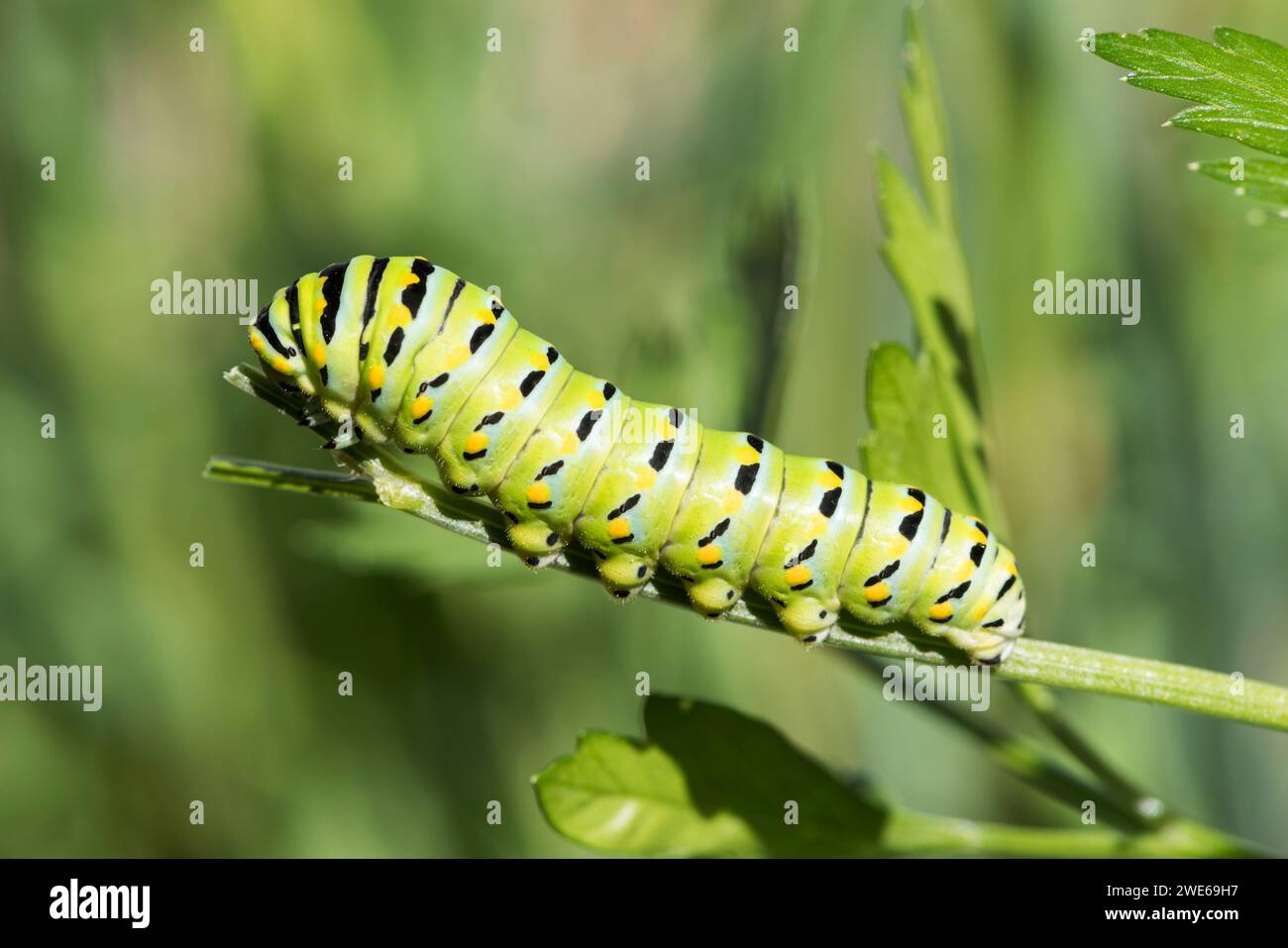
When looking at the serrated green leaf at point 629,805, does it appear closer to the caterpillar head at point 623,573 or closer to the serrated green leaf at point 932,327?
the caterpillar head at point 623,573

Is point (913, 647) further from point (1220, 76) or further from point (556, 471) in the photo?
point (1220, 76)

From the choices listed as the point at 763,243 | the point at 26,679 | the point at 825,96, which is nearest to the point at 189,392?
the point at 26,679

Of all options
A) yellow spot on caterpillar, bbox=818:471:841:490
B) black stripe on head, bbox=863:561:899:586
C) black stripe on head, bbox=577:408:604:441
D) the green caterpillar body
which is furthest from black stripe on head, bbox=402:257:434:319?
black stripe on head, bbox=863:561:899:586

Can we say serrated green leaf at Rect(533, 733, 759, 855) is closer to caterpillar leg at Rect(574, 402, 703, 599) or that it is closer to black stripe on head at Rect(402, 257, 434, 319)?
caterpillar leg at Rect(574, 402, 703, 599)

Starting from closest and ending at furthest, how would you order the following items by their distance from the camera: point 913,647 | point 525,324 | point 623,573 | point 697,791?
point 913,647 → point 623,573 → point 697,791 → point 525,324

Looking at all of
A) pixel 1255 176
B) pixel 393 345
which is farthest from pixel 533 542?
pixel 1255 176

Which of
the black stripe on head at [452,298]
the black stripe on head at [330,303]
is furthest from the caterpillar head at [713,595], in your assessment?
the black stripe on head at [330,303]

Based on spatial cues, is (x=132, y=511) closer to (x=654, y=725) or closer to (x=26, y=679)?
(x=26, y=679)
